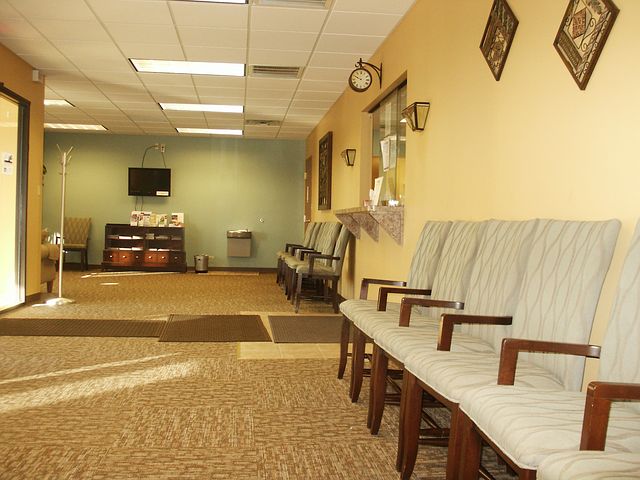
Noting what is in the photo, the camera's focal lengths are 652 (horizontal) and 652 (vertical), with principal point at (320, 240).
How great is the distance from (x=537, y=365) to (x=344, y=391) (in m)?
1.74

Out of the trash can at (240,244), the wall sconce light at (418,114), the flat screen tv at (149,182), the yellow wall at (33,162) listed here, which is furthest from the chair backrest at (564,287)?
the flat screen tv at (149,182)

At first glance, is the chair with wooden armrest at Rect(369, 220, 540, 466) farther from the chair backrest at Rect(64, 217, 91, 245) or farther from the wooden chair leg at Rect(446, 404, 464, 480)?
the chair backrest at Rect(64, 217, 91, 245)

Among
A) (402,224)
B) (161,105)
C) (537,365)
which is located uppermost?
(161,105)

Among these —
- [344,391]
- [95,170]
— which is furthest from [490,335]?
[95,170]

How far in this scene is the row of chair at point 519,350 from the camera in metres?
1.58

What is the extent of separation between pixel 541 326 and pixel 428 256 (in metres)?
1.56

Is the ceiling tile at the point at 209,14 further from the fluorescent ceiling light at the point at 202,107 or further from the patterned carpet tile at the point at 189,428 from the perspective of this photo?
the fluorescent ceiling light at the point at 202,107

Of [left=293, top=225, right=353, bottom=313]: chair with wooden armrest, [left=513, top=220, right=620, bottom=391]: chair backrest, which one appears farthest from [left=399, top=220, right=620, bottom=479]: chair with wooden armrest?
[left=293, top=225, right=353, bottom=313]: chair with wooden armrest

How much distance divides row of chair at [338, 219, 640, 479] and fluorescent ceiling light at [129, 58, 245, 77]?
4.83 metres

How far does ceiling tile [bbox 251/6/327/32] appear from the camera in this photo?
550 centimetres

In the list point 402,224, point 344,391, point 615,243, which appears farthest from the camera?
point 402,224

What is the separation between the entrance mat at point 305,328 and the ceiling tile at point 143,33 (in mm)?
2979

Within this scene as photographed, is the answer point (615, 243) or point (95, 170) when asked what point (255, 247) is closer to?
point (95, 170)

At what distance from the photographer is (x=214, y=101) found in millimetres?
9609
